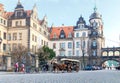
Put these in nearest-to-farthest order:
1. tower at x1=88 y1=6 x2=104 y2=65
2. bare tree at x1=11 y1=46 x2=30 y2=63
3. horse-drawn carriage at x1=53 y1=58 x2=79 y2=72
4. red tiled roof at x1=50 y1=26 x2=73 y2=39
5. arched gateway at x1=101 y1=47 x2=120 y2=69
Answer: horse-drawn carriage at x1=53 y1=58 x2=79 y2=72
bare tree at x1=11 y1=46 x2=30 y2=63
tower at x1=88 y1=6 x2=104 y2=65
arched gateway at x1=101 y1=47 x2=120 y2=69
red tiled roof at x1=50 y1=26 x2=73 y2=39

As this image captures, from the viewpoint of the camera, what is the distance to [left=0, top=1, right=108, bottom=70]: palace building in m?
63.1

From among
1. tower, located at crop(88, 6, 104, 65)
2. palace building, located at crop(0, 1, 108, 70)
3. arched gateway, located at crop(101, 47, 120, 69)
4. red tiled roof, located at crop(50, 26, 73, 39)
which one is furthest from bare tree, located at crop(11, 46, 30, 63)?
arched gateway, located at crop(101, 47, 120, 69)

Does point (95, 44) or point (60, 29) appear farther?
point (60, 29)

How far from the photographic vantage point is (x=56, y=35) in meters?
84.8

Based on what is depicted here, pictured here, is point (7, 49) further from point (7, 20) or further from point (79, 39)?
point (79, 39)

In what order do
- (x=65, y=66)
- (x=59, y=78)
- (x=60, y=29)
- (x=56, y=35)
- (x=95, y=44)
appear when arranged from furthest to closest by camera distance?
(x=60, y=29) → (x=56, y=35) → (x=95, y=44) → (x=65, y=66) → (x=59, y=78)

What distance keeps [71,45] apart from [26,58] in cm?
3165

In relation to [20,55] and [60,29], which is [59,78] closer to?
[20,55]

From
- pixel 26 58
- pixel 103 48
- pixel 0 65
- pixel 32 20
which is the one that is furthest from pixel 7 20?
pixel 103 48

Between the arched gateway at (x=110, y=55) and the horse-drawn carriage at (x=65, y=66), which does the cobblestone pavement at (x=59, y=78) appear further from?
the arched gateway at (x=110, y=55)

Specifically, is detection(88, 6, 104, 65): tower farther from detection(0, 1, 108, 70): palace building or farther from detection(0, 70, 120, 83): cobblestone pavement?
detection(0, 70, 120, 83): cobblestone pavement

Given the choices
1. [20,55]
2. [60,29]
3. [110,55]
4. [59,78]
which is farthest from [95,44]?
[59,78]

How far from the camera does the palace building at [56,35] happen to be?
207 ft

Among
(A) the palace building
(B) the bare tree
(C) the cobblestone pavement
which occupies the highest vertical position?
(A) the palace building
